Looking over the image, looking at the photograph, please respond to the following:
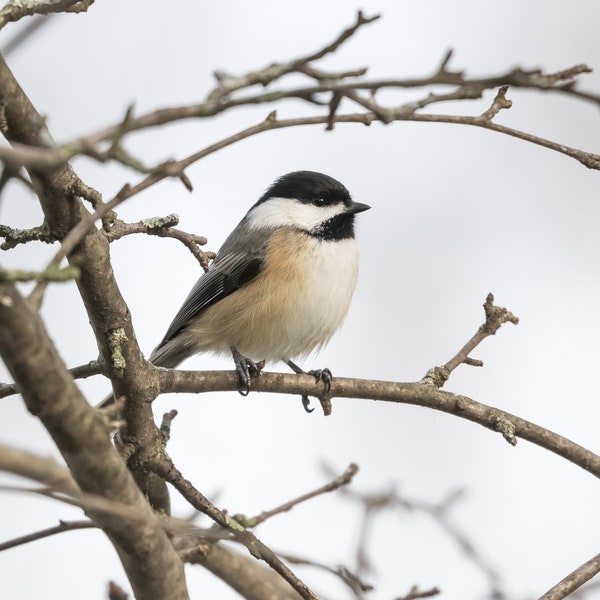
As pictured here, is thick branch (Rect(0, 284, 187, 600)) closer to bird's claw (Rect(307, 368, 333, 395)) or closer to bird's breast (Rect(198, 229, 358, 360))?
bird's claw (Rect(307, 368, 333, 395))

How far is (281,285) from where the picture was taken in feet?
13.3

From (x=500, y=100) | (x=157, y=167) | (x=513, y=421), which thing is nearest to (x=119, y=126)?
(x=157, y=167)

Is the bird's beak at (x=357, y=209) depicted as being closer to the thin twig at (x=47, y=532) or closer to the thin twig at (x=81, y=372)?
the thin twig at (x=81, y=372)

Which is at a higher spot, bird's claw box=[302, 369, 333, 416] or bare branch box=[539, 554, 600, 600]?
bird's claw box=[302, 369, 333, 416]

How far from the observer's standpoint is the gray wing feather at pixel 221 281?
419 centimetres

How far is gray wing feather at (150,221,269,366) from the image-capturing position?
4.19m

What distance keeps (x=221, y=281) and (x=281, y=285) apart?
1.12 feet

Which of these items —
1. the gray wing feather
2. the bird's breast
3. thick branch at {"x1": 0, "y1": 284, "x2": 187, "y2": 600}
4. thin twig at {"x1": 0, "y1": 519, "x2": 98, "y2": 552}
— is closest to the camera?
thick branch at {"x1": 0, "y1": 284, "x2": 187, "y2": 600}

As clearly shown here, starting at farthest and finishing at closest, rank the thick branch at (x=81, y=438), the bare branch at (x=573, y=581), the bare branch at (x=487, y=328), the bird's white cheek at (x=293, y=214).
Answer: the bird's white cheek at (x=293, y=214) < the bare branch at (x=487, y=328) < the bare branch at (x=573, y=581) < the thick branch at (x=81, y=438)

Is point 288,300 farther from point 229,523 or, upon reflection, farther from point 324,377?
point 229,523

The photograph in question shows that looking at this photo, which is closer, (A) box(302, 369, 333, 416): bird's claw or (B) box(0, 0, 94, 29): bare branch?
(B) box(0, 0, 94, 29): bare branch

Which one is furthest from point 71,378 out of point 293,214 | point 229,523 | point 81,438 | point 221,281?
point 293,214

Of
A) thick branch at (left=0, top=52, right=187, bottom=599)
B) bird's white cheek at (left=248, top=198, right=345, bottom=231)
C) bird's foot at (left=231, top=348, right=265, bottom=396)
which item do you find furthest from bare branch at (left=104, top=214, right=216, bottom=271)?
bird's white cheek at (left=248, top=198, right=345, bottom=231)

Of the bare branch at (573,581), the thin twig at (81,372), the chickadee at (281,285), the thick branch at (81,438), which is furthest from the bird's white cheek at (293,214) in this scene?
the thick branch at (81,438)
